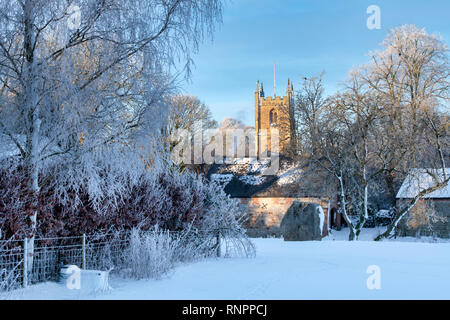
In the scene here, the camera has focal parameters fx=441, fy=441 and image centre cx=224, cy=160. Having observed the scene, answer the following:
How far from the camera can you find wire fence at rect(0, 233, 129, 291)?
711cm

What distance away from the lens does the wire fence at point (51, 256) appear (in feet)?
23.3

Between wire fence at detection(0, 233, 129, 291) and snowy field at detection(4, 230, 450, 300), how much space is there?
1.11 ft

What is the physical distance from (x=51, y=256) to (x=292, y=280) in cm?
441

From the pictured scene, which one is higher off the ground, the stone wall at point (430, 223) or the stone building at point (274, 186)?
the stone building at point (274, 186)

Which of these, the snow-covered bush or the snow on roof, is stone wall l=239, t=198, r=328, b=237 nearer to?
the snow on roof

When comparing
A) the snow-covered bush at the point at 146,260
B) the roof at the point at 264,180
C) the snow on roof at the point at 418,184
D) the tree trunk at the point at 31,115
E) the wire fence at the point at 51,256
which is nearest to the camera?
the wire fence at the point at 51,256

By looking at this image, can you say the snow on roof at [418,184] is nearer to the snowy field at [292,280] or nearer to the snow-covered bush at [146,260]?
the snowy field at [292,280]

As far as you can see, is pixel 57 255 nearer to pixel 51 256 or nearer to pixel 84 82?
pixel 51 256

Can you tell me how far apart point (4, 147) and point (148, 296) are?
3.45 meters

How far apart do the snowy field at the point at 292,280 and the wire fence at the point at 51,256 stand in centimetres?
34

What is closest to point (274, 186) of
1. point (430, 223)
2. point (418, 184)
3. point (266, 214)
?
point (266, 214)

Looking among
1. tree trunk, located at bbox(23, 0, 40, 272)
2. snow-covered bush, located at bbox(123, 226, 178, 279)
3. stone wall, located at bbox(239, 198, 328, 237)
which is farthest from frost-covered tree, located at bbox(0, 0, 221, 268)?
stone wall, located at bbox(239, 198, 328, 237)

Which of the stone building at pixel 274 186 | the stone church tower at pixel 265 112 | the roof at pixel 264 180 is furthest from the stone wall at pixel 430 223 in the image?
the stone church tower at pixel 265 112
